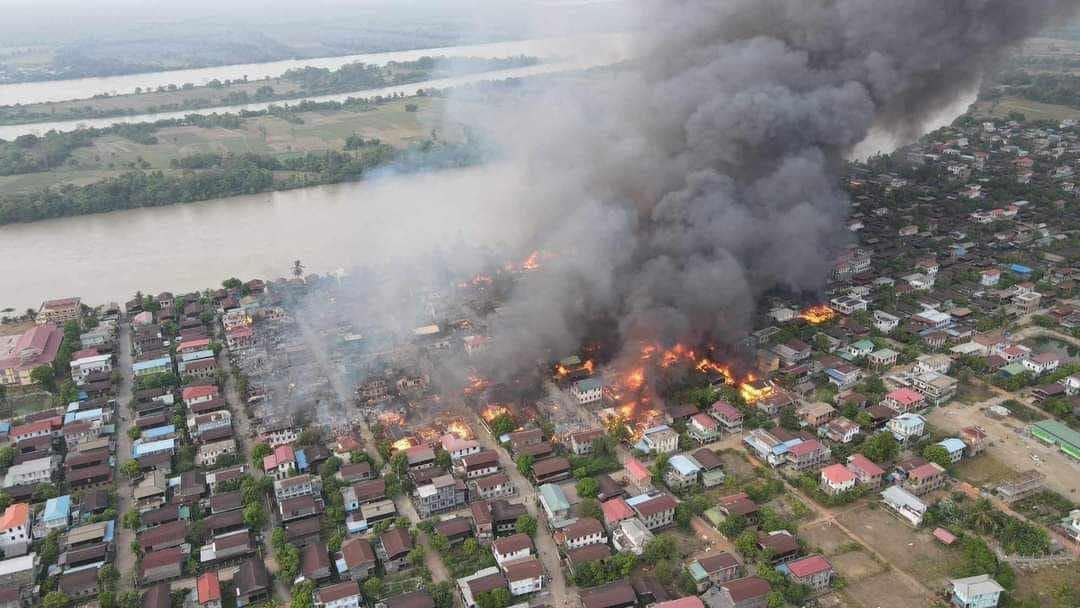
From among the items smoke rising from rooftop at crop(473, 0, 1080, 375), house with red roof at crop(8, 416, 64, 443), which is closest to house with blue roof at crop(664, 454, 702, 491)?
smoke rising from rooftop at crop(473, 0, 1080, 375)

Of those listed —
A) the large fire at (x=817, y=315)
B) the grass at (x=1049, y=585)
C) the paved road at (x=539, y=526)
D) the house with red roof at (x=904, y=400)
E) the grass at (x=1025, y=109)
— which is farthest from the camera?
the grass at (x=1025, y=109)

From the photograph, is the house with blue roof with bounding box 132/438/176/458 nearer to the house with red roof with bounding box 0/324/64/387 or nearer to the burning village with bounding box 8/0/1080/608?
the burning village with bounding box 8/0/1080/608

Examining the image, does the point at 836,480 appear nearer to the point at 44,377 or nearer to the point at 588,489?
the point at 588,489

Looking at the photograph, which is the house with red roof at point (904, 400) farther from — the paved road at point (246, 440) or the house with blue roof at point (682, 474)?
the paved road at point (246, 440)

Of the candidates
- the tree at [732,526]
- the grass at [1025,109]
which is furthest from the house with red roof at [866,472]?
the grass at [1025,109]

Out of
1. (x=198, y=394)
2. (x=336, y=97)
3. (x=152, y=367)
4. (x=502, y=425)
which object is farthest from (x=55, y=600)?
(x=336, y=97)

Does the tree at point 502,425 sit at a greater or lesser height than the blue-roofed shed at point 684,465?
lesser
